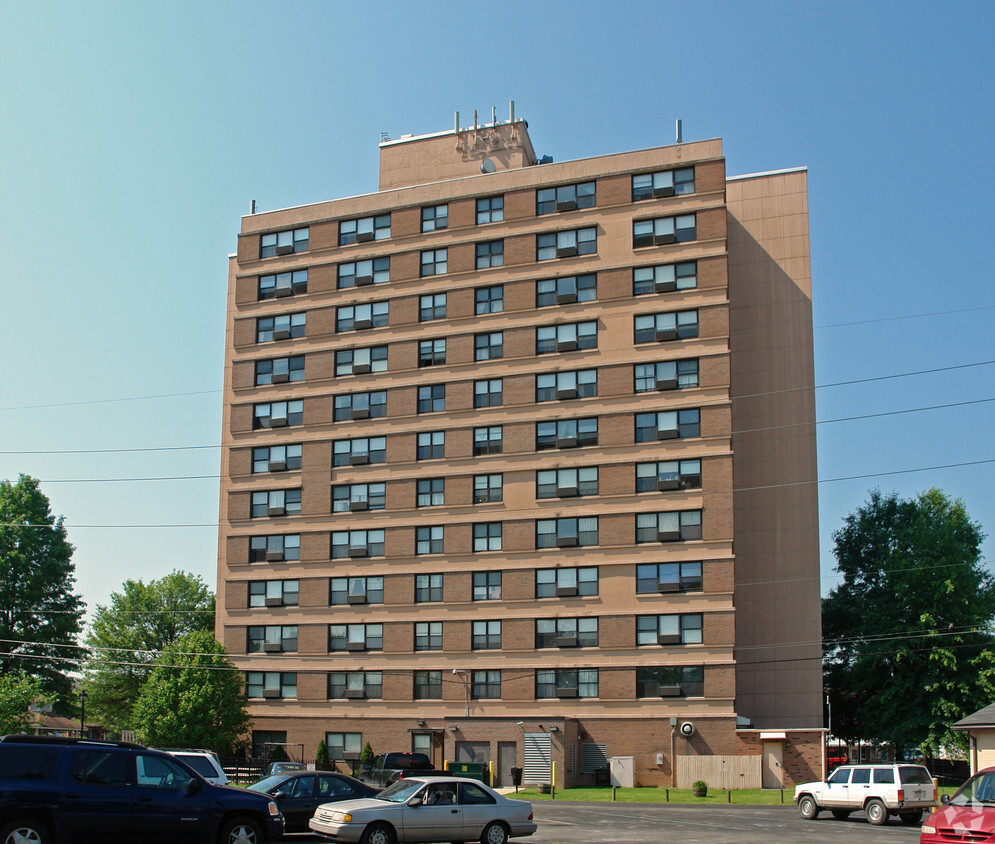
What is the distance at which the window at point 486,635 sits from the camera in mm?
63250

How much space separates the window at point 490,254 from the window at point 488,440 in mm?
10540

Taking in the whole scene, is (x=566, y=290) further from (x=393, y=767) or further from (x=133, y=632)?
(x=133, y=632)

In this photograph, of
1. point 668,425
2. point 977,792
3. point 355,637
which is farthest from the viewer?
point 355,637

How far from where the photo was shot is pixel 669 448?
61594mm

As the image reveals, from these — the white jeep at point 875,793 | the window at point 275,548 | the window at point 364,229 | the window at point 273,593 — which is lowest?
the white jeep at point 875,793

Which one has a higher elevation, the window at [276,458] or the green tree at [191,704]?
the window at [276,458]

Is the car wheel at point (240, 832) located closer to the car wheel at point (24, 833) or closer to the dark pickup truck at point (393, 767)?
the car wheel at point (24, 833)

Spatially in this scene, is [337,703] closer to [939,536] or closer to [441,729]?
[441,729]

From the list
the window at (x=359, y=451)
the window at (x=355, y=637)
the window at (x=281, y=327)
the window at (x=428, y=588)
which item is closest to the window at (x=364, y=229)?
the window at (x=281, y=327)

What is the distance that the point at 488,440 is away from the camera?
65750 mm

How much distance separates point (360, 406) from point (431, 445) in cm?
584

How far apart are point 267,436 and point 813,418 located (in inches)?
1398

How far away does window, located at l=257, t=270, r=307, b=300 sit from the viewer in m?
73.2

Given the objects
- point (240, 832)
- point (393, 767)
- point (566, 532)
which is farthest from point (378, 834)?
point (566, 532)
